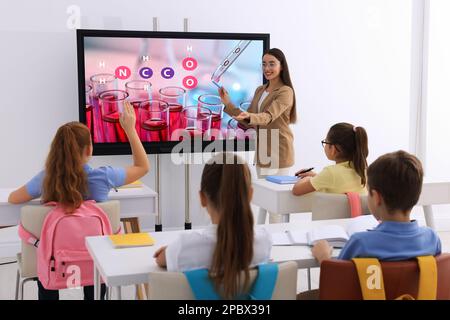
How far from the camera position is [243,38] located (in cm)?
490

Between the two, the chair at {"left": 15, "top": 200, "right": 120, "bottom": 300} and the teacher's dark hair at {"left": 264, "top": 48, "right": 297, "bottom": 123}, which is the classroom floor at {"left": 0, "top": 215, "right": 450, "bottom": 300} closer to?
the chair at {"left": 15, "top": 200, "right": 120, "bottom": 300}

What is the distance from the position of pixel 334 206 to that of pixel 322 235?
0.66 m

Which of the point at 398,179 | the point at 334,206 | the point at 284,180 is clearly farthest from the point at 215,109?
the point at 398,179

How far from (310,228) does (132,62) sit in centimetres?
259

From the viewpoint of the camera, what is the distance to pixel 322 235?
88.9 inches

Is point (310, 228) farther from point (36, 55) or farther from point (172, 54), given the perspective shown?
point (36, 55)

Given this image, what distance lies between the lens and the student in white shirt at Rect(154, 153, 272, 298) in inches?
66.7

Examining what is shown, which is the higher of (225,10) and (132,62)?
(225,10)

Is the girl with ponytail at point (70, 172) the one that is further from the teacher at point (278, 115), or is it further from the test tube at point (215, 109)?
the test tube at point (215, 109)

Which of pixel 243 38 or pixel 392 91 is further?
pixel 392 91

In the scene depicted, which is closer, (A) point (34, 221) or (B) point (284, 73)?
(A) point (34, 221)

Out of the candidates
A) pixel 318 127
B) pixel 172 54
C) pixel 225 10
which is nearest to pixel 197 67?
pixel 172 54

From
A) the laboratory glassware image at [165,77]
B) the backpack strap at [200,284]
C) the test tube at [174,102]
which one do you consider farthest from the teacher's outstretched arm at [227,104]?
the backpack strap at [200,284]

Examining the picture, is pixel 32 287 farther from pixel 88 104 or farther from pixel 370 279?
pixel 370 279
